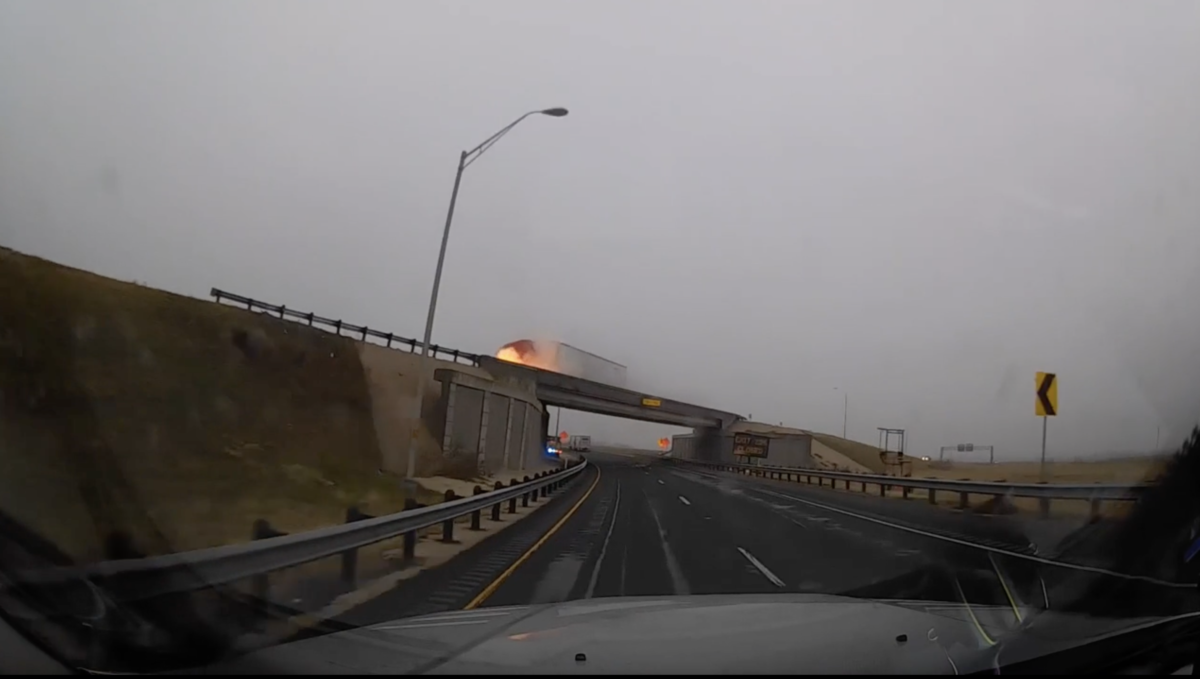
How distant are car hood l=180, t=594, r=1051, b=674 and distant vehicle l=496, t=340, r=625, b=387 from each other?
54.2 meters

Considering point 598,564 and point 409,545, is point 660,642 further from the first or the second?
point 409,545

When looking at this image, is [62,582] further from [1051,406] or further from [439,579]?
[1051,406]

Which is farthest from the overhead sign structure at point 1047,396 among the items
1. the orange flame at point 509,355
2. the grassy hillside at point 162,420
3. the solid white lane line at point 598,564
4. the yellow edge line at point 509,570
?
the orange flame at point 509,355

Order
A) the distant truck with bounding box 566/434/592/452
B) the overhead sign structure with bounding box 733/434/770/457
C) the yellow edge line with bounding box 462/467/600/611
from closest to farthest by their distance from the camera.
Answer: the yellow edge line with bounding box 462/467/600/611
the overhead sign structure with bounding box 733/434/770/457
the distant truck with bounding box 566/434/592/452

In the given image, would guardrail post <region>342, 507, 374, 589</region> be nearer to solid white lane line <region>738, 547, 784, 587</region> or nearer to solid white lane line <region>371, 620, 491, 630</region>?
solid white lane line <region>371, 620, 491, 630</region>

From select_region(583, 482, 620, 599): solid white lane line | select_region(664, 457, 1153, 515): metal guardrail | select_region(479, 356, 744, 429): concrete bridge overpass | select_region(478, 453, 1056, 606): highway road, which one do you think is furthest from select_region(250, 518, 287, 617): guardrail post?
select_region(479, 356, 744, 429): concrete bridge overpass

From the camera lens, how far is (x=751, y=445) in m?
75.8

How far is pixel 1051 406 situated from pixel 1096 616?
441cm

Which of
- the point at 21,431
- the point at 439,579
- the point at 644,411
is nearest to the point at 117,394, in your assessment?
the point at 21,431

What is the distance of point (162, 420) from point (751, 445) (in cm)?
6137

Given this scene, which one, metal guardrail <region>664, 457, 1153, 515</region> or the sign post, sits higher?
the sign post

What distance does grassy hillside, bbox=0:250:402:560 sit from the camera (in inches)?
401

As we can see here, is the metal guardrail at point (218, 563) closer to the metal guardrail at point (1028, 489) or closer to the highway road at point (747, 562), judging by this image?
the highway road at point (747, 562)

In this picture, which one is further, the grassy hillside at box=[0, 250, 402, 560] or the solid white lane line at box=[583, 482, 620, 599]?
the grassy hillside at box=[0, 250, 402, 560]
